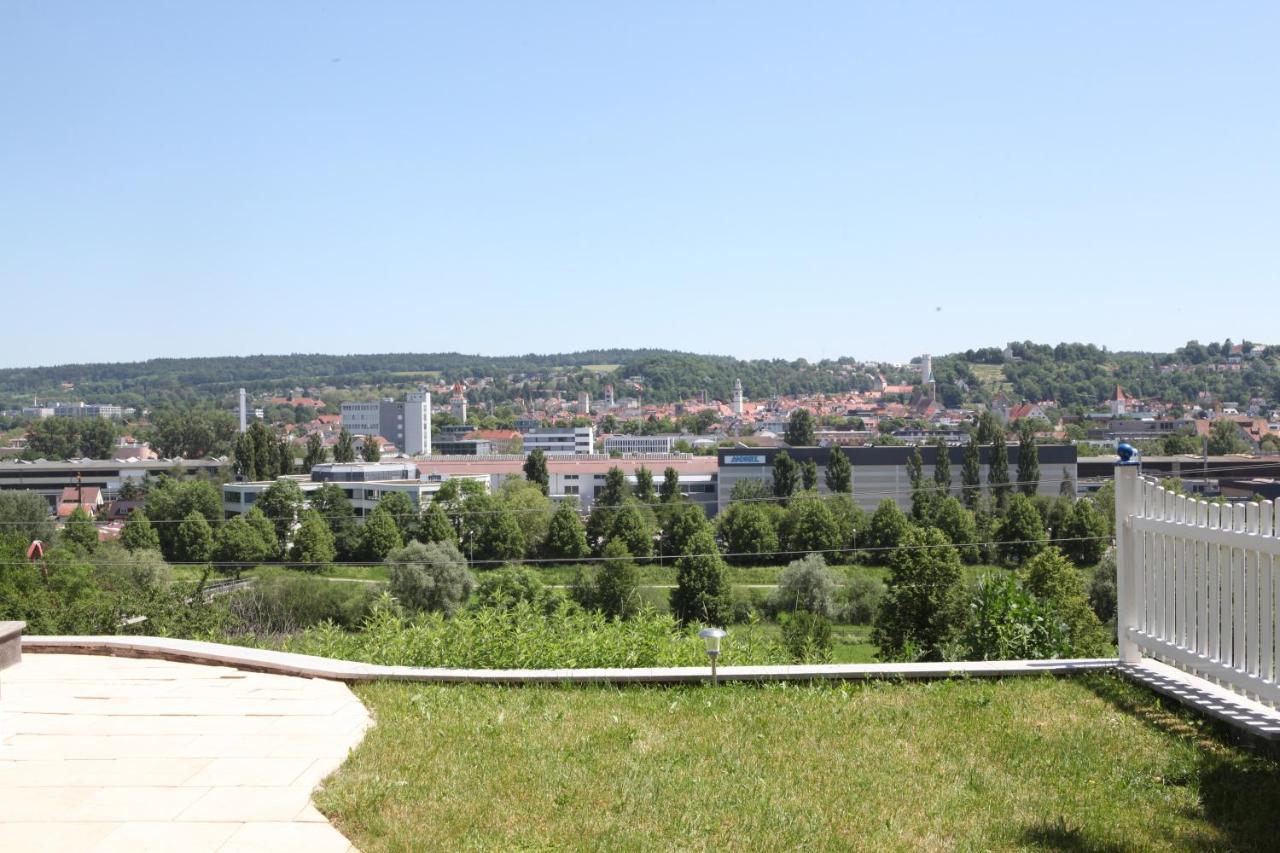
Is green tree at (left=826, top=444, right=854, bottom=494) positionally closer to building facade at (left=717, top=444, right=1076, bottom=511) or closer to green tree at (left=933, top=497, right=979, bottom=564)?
building facade at (left=717, top=444, right=1076, bottom=511)

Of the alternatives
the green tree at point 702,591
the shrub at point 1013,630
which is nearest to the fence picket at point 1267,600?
the shrub at point 1013,630

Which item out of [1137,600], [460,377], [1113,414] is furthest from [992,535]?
[460,377]

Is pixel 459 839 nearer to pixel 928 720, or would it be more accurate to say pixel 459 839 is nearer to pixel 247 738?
pixel 247 738

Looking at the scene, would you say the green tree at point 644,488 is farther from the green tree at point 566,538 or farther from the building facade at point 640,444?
the building facade at point 640,444

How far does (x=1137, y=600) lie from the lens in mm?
4746

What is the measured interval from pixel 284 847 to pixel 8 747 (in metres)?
1.63

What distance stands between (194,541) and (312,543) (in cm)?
522

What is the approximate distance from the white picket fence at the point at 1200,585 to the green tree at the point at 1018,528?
4090 centimetres

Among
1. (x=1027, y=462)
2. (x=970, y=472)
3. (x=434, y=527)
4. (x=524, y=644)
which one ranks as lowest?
(x=434, y=527)

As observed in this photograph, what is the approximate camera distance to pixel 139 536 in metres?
39.3

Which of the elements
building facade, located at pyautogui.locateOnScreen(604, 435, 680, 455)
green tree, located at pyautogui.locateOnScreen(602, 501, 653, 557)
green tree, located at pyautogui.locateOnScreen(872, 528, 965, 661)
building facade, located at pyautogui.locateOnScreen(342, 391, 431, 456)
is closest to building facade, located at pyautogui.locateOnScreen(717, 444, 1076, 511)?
green tree, located at pyautogui.locateOnScreen(602, 501, 653, 557)

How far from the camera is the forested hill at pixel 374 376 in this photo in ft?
504

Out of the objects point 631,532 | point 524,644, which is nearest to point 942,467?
point 631,532

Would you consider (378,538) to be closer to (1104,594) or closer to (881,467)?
(1104,594)
